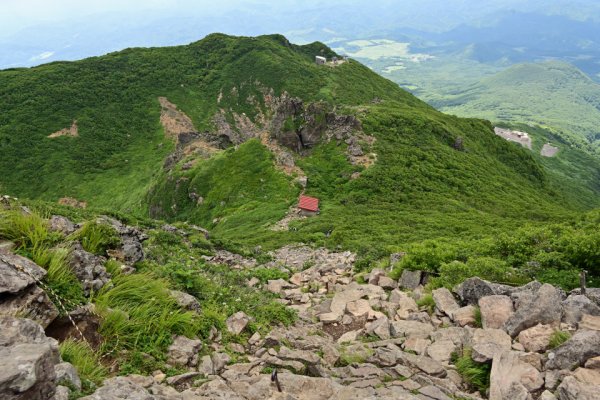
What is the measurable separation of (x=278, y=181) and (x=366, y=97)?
4437cm

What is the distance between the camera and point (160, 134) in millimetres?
82625

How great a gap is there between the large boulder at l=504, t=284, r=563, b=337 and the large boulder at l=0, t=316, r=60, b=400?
8.73m

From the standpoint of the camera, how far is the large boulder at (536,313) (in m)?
8.94

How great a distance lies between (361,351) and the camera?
9.14 meters

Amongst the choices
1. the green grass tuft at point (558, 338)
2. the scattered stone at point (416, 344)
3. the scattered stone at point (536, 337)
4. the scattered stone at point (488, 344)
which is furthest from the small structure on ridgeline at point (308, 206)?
the green grass tuft at point (558, 338)

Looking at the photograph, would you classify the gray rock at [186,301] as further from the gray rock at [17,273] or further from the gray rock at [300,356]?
the gray rock at [17,273]

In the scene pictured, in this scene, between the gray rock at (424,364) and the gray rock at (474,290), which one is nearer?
the gray rock at (424,364)

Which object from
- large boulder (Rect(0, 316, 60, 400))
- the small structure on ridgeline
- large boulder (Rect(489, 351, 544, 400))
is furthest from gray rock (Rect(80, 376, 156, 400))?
the small structure on ridgeline

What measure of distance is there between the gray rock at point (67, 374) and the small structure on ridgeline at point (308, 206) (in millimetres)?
33244

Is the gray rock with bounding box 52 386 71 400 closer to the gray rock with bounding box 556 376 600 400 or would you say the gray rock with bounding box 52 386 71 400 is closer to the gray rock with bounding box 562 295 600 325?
the gray rock with bounding box 556 376 600 400

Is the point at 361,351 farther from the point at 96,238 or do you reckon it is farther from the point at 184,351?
the point at 96,238

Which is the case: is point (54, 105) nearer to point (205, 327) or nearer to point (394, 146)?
point (394, 146)

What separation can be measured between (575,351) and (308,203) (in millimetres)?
32192

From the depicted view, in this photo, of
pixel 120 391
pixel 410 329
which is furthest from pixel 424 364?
pixel 120 391
